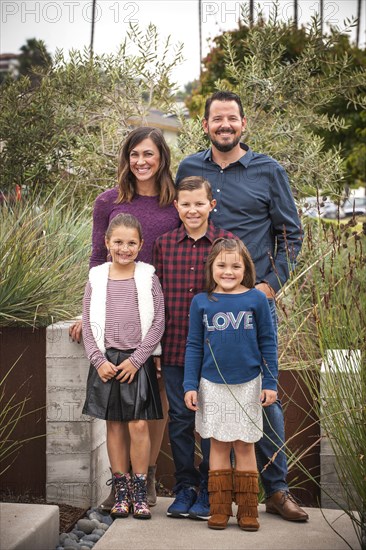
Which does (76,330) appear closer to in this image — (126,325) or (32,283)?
(126,325)

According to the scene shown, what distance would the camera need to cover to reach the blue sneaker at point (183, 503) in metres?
4.34

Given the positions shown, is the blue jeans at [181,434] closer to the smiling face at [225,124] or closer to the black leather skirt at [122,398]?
the black leather skirt at [122,398]

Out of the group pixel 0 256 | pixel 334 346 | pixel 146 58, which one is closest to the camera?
pixel 334 346

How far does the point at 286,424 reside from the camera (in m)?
5.28

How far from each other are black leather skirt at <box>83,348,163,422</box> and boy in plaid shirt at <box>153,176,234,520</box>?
12cm

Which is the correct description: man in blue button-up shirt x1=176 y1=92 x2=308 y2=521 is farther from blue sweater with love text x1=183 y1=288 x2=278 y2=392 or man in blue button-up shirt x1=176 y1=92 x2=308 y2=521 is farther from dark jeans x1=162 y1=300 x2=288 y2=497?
blue sweater with love text x1=183 y1=288 x2=278 y2=392

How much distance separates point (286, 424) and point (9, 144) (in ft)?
18.2

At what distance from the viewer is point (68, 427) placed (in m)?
4.91

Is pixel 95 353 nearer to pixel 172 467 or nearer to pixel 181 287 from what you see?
pixel 181 287

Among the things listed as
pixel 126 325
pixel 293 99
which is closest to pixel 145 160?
pixel 126 325

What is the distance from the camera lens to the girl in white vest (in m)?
4.29

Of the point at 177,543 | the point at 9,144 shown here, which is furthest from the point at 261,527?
the point at 9,144

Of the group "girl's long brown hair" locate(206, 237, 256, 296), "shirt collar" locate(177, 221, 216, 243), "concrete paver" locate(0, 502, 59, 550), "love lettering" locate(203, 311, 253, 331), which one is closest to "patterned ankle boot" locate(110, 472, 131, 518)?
"concrete paver" locate(0, 502, 59, 550)

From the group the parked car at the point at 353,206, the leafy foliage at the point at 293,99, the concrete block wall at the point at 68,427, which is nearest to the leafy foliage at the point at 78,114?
the leafy foliage at the point at 293,99
